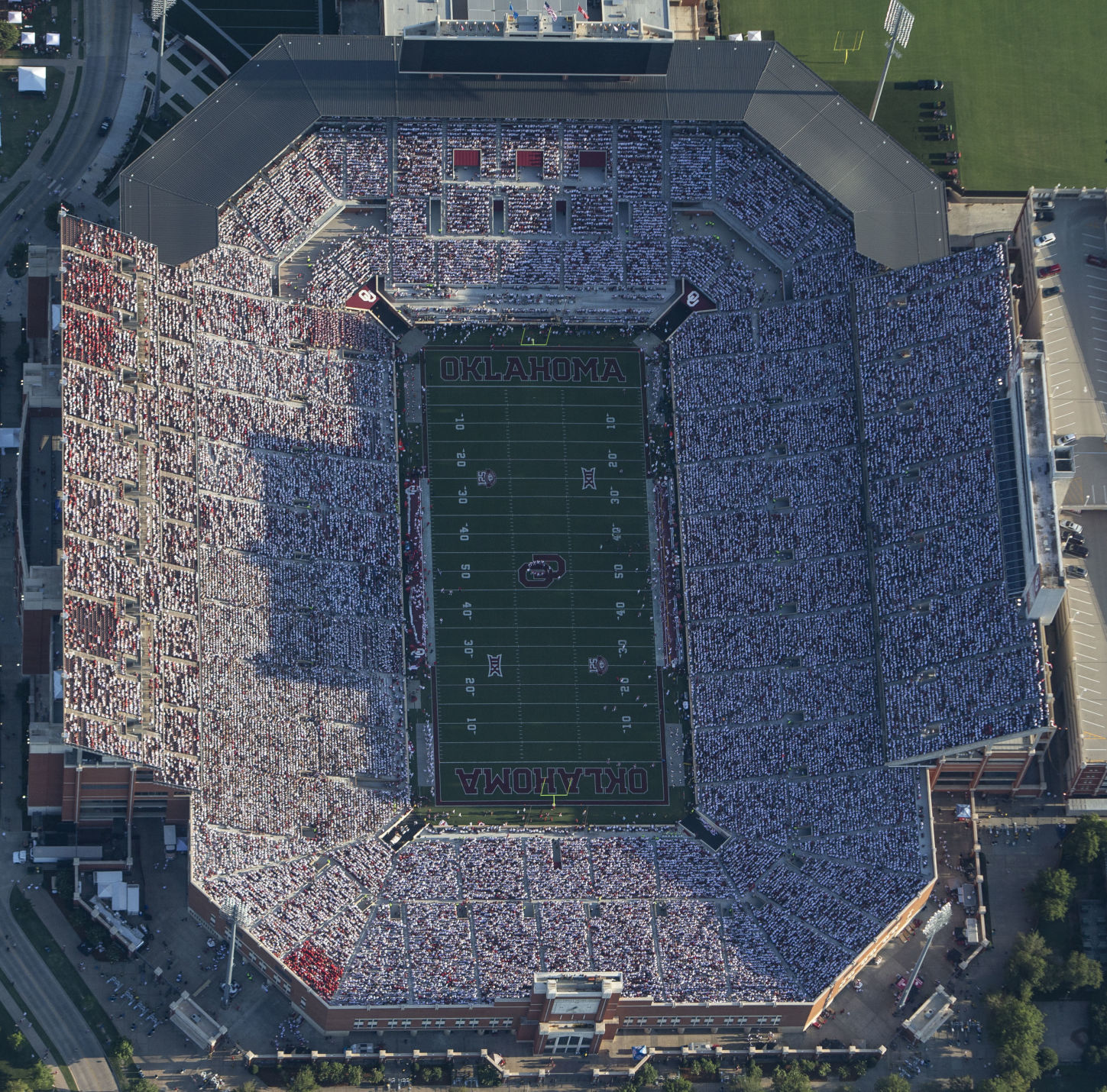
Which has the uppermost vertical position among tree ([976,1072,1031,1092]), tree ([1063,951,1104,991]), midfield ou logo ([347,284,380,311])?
midfield ou logo ([347,284,380,311])

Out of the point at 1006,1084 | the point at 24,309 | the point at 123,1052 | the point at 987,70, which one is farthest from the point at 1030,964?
the point at 24,309

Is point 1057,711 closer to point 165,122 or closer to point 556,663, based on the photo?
point 556,663

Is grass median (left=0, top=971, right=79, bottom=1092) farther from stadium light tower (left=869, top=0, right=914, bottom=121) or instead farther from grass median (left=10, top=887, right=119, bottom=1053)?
stadium light tower (left=869, top=0, right=914, bottom=121)

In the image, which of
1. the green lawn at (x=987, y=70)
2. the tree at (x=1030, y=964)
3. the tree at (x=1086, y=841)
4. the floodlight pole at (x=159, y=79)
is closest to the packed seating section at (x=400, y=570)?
the tree at (x=1030, y=964)

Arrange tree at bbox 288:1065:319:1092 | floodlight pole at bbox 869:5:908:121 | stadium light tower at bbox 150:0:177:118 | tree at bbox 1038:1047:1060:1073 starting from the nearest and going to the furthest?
tree at bbox 288:1065:319:1092 → tree at bbox 1038:1047:1060:1073 → floodlight pole at bbox 869:5:908:121 → stadium light tower at bbox 150:0:177:118

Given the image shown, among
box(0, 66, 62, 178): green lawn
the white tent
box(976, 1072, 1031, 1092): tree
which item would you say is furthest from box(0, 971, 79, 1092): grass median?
the white tent

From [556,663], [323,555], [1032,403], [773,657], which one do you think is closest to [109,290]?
[323,555]

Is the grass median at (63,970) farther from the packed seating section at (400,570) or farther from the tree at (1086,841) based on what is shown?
the tree at (1086,841)

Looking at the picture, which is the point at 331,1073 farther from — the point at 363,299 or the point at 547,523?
the point at 363,299
